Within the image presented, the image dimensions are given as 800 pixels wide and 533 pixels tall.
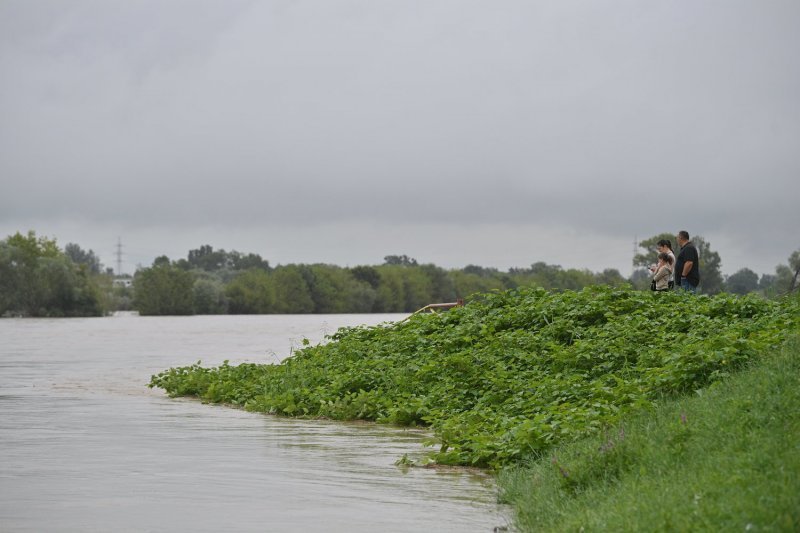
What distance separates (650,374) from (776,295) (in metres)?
6.23

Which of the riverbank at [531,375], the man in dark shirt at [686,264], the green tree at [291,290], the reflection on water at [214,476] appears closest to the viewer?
the reflection on water at [214,476]

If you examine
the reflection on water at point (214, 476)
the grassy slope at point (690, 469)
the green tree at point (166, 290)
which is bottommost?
the reflection on water at point (214, 476)

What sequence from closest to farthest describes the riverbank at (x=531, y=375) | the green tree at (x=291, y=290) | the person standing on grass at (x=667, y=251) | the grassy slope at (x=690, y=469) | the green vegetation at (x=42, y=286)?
the grassy slope at (x=690, y=469)
the riverbank at (x=531, y=375)
the person standing on grass at (x=667, y=251)
the green vegetation at (x=42, y=286)
the green tree at (x=291, y=290)

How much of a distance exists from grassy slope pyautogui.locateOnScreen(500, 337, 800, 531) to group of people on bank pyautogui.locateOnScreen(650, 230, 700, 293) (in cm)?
988

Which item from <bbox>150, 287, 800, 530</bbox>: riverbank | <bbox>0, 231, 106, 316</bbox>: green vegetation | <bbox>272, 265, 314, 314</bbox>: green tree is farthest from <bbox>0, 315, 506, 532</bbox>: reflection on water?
<bbox>272, 265, 314, 314</bbox>: green tree

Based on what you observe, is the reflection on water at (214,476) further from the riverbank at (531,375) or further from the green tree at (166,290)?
the green tree at (166,290)

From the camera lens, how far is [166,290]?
136500 mm

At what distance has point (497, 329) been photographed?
18.9 meters

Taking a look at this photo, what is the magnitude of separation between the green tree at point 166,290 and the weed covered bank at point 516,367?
11624 centimetres

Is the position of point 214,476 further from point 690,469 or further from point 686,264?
point 686,264

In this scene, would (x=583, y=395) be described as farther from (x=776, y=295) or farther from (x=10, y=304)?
(x=10, y=304)

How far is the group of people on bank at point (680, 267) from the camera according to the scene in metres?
20.4

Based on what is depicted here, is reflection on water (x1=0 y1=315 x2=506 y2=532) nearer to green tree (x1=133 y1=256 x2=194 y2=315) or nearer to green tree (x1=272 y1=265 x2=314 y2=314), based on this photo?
green tree (x1=133 y1=256 x2=194 y2=315)

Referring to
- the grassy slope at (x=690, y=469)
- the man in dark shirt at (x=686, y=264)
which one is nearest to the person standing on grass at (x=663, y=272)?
the man in dark shirt at (x=686, y=264)
